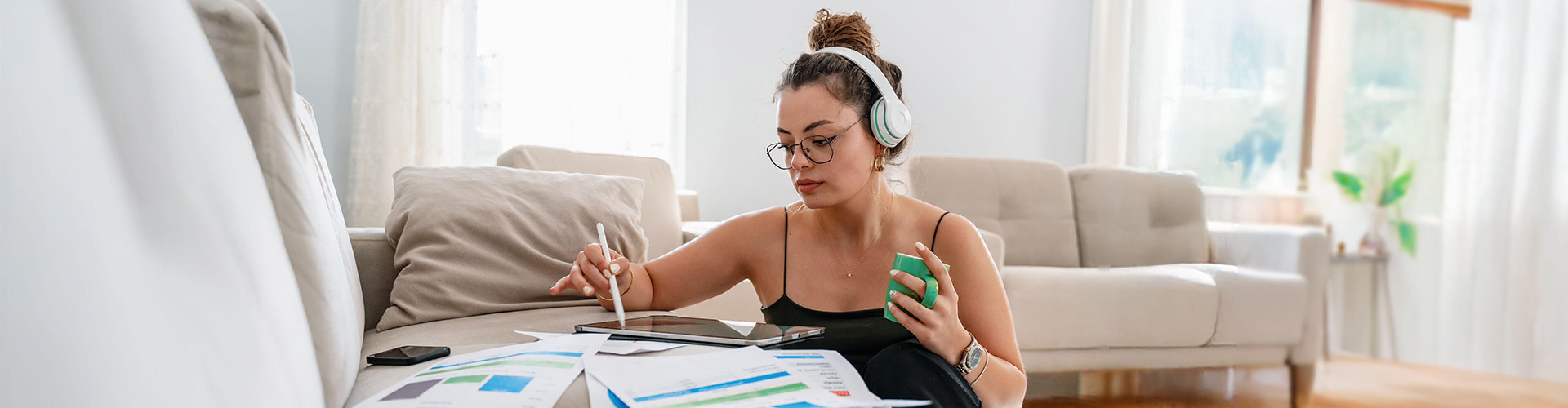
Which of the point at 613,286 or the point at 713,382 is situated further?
the point at 613,286

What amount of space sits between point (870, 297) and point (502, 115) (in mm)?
2573

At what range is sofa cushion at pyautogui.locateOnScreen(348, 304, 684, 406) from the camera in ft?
2.36

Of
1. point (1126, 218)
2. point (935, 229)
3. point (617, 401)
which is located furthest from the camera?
point (1126, 218)

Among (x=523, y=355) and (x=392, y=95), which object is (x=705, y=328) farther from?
(x=392, y=95)

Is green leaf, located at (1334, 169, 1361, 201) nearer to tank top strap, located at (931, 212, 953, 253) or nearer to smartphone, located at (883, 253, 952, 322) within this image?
smartphone, located at (883, 253, 952, 322)

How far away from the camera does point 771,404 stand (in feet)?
1.86

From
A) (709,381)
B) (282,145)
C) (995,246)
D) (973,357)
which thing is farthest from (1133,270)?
(282,145)

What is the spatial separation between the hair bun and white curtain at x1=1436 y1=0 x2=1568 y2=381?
86 centimetres

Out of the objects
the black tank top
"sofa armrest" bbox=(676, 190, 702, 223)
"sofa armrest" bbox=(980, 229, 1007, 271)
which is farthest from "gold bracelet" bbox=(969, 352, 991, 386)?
"sofa armrest" bbox=(676, 190, 702, 223)

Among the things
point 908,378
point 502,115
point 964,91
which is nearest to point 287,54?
point 908,378

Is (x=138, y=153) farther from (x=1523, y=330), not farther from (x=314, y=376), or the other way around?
(x=1523, y=330)

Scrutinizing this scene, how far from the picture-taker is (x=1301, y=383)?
1.18 ft

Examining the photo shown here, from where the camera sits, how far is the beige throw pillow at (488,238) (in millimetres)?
1160

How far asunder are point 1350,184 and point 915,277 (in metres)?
0.46
